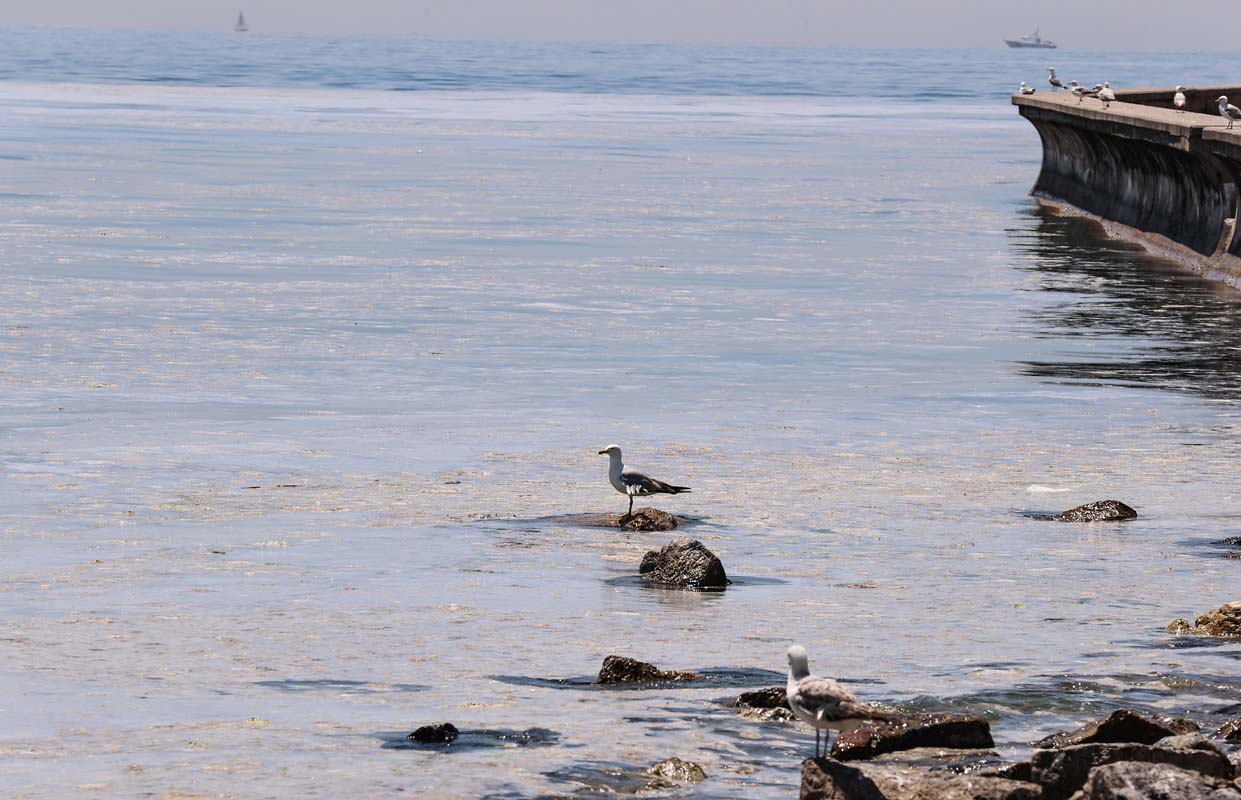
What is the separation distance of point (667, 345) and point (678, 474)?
255 inches

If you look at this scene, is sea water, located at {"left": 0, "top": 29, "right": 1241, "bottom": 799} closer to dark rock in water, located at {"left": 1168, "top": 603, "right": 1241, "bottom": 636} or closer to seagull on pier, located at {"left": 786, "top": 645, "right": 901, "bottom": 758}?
dark rock in water, located at {"left": 1168, "top": 603, "right": 1241, "bottom": 636}

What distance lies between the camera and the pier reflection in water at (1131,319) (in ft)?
61.5

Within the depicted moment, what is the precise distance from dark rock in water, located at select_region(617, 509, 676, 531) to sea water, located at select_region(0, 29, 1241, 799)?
255 mm

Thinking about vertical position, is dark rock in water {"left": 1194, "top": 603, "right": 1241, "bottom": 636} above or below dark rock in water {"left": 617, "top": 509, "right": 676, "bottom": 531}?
above

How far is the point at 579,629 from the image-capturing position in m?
10.0

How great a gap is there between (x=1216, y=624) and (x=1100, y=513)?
2.78 m

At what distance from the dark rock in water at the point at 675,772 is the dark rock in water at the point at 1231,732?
1.91 metres

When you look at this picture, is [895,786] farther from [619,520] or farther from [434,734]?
[619,520]

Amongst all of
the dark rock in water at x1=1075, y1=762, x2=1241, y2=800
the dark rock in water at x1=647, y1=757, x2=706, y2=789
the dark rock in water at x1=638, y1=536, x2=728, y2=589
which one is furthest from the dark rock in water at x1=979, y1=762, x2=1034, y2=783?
the dark rock in water at x1=638, y1=536, x2=728, y2=589

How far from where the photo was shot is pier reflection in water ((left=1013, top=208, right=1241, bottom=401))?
1873 centimetres

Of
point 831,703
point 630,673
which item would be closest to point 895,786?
point 831,703

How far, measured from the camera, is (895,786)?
7062mm

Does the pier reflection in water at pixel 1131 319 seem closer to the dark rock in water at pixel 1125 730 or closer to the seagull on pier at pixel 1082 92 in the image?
the seagull on pier at pixel 1082 92

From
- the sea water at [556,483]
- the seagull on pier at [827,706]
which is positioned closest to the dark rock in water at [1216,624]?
the sea water at [556,483]
